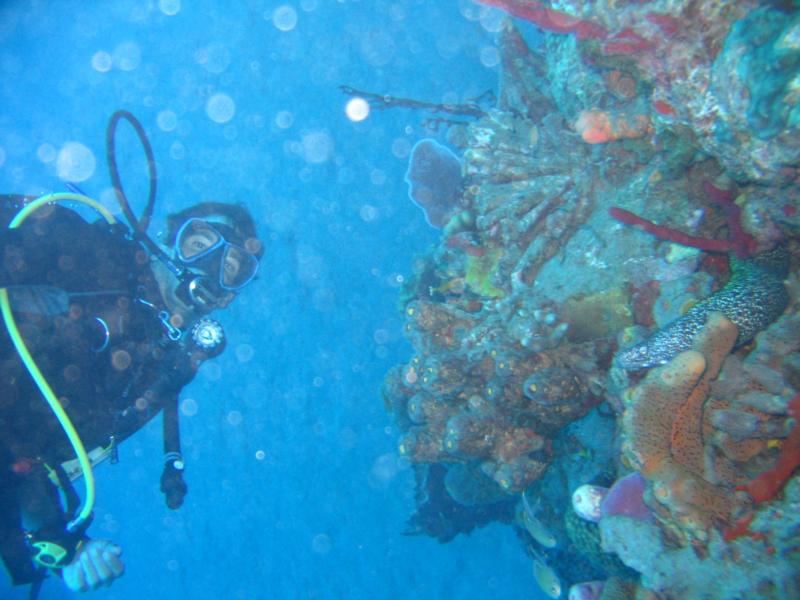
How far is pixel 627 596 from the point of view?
2969 mm

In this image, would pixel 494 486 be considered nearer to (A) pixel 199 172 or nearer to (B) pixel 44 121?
(A) pixel 199 172

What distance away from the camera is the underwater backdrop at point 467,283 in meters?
2.41

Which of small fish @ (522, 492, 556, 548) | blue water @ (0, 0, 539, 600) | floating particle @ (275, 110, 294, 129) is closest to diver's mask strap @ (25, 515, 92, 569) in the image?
small fish @ (522, 492, 556, 548)

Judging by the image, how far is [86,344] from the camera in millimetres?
4430

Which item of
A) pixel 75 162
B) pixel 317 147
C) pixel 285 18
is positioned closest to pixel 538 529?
pixel 317 147

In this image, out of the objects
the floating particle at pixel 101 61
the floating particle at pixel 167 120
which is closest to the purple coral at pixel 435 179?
the floating particle at pixel 167 120

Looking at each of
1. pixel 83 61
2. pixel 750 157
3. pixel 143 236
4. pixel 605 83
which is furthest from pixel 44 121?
pixel 750 157

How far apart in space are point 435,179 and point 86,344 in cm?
468

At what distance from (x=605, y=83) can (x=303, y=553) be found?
1653 cm

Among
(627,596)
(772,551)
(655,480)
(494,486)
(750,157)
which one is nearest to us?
(772,551)

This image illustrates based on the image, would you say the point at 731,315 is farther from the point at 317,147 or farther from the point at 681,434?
the point at 317,147

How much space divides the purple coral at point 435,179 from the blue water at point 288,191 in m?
7.55

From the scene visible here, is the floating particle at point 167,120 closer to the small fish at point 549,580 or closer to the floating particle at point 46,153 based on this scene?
the floating particle at point 46,153

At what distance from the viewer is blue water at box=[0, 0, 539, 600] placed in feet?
45.1
